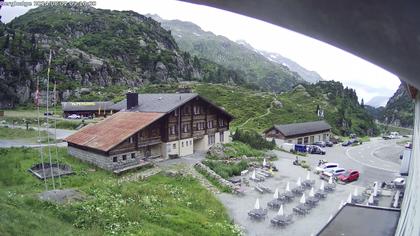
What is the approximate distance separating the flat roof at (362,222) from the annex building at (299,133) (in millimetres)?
37181

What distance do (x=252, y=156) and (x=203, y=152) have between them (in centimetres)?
512

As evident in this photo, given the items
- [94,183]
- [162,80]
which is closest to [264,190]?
[94,183]

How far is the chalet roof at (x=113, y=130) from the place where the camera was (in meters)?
26.8

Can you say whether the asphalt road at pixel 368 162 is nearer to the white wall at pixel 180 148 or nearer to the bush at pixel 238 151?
the bush at pixel 238 151

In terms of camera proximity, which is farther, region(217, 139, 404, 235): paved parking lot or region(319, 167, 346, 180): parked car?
region(319, 167, 346, 180): parked car

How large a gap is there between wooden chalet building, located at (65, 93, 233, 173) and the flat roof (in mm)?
16627

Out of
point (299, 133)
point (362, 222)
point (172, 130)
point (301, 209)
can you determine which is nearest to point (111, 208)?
point (301, 209)

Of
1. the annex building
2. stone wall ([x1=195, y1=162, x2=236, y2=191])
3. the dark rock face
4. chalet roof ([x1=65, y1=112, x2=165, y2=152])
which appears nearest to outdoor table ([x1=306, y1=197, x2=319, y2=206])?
stone wall ([x1=195, y1=162, x2=236, y2=191])

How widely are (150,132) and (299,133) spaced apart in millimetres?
32216

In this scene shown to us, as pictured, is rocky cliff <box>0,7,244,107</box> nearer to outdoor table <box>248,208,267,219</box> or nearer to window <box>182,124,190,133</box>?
window <box>182,124,190,133</box>

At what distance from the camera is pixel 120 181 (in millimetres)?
23016

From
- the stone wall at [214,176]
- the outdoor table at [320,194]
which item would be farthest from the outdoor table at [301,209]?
the stone wall at [214,176]

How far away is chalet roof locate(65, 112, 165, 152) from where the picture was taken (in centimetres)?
2675

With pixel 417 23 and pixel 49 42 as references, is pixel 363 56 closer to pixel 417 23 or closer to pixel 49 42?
pixel 417 23
